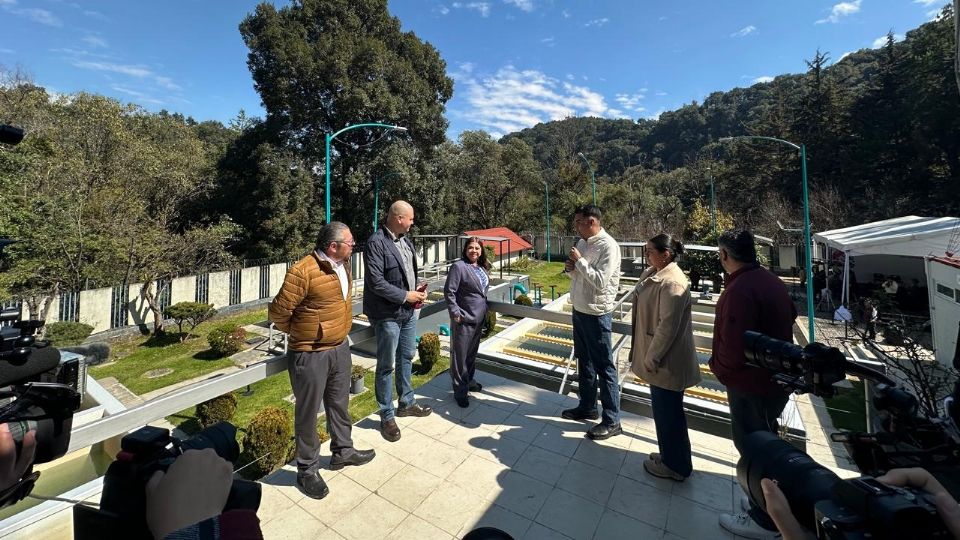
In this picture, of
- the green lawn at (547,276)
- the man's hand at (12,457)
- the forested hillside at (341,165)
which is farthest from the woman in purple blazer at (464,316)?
the green lawn at (547,276)

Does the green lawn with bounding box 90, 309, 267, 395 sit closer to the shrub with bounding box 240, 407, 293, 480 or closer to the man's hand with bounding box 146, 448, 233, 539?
the shrub with bounding box 240, 407, 293, 480

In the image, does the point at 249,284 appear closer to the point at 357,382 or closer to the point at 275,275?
the point at 275,275

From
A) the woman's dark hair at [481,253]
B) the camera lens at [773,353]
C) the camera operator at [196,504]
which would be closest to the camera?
the camera operator at [196,504]

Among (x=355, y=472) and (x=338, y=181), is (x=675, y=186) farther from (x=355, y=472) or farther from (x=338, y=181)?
(x=355, y=472)

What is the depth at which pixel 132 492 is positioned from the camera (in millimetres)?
866

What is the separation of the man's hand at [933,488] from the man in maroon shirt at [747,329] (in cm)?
114

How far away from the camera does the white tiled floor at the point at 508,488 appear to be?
2.33 metres

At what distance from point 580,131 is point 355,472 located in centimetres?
7449

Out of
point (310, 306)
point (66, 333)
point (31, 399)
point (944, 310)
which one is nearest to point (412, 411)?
point (310, 306)

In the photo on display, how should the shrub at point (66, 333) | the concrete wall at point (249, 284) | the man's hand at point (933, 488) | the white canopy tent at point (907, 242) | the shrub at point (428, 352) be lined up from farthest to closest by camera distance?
the concrete wall at point (249, 284)
the white canopy tent at point (907, 242)
the shrub at point (66, 333)
the shrub at point (428, 352)
the man's hand at point (933, 488)

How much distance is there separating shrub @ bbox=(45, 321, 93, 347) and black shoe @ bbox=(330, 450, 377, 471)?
1152 cm

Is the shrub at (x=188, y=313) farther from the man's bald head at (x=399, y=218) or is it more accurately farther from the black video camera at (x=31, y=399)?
the black video camera at (x=31, y=399)

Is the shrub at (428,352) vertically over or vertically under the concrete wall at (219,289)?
under

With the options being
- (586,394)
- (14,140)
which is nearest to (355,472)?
(586,394)
